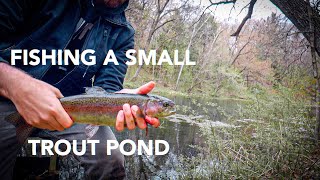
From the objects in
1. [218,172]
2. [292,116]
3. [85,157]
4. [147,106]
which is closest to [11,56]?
[85,157]

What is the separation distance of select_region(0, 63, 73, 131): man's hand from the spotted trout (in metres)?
0.22

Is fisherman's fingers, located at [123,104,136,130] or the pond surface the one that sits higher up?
fisherman's fingers, located at [123,104,136,130]

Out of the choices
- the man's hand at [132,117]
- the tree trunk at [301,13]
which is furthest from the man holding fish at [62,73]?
the tree trunk at [301,13]

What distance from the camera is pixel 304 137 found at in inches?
188

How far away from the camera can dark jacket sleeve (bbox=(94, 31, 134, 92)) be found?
2367 mm

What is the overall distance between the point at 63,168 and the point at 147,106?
2.94 m

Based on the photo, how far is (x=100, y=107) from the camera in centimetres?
183

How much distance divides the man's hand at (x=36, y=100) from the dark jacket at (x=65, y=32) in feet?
0.84

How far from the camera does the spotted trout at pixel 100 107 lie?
173 centimetres

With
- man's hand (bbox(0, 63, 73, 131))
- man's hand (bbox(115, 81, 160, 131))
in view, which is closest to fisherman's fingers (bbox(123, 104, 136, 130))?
man's hand (bbox(115, 81, 160, 131))

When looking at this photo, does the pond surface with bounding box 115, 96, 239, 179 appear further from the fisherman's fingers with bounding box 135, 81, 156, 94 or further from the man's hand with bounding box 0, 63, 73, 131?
the man's hand with bounding box 0, 63, 73, 131

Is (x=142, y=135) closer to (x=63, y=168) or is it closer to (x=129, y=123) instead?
(x=63, y=168)

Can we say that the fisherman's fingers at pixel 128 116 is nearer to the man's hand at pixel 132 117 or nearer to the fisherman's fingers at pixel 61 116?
the man's hand at pixel 132 117

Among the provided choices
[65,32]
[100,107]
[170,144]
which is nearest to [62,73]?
[65,32]
